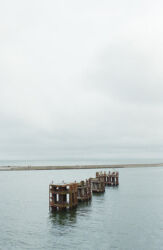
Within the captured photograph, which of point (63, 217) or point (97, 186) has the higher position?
point (97, 186)

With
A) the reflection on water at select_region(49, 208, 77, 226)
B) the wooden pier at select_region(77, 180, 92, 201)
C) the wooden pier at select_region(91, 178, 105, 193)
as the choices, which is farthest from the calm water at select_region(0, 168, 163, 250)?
the wooden pier at select_region(91, 178, 105, 193)

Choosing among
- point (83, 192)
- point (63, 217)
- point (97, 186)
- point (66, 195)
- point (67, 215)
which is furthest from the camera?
point (97, 186)

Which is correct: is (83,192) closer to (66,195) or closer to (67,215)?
(66,195)

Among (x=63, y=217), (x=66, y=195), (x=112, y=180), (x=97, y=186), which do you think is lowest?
(x=63, y=217)

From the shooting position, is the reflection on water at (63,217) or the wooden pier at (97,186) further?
the wooden pier at (97,186)

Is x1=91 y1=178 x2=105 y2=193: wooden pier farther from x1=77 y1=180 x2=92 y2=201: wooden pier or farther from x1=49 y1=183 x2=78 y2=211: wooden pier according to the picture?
x1=49 y1=183 x2=78 y2=211: wooden pier

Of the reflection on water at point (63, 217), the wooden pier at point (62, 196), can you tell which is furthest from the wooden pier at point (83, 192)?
the reflection on water at point (63, 217)

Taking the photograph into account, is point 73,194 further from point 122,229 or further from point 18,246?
point 18,246

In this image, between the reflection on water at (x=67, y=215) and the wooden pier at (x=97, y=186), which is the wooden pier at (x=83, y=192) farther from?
the wooden pier at (x=97, y=186)

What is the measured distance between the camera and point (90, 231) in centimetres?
2870

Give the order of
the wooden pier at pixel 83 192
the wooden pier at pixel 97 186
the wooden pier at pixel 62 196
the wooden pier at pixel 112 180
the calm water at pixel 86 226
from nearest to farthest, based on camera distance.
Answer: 1. the calm water at pixel 86 226
2. the wooden pier at pixel 62 196
3. the wooden pier at pixel 83 192
4. the wooden pier at pixel 97 186
5. the wooden pier at pixel 112 180

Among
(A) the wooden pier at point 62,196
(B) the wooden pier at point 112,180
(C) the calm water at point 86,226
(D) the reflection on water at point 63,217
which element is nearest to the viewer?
(C) the calm water at point 86,226

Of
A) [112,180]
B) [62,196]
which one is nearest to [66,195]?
[62,196]

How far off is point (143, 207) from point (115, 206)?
4.52 metres
